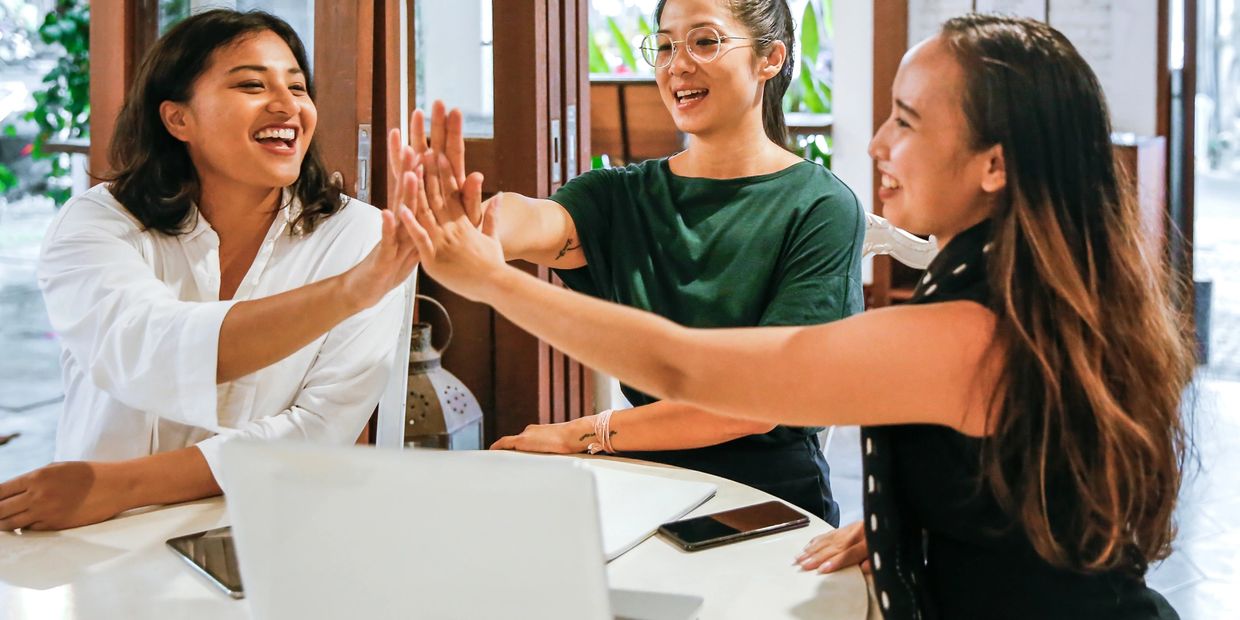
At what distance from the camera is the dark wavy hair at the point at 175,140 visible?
2.10 metres

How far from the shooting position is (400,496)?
0.92 meters

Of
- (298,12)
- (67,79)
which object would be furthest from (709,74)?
(67,79)

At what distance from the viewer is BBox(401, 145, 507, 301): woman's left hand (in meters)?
1.39

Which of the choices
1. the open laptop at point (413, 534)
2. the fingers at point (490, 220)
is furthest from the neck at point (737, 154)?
the open laptop at point (413, 534)

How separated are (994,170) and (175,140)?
1527mm

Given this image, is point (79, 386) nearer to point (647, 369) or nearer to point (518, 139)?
point (647, 369)

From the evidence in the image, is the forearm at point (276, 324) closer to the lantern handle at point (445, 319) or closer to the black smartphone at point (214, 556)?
the black smartphone at point (214, 556)

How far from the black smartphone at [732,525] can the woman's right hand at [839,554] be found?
0.10 m

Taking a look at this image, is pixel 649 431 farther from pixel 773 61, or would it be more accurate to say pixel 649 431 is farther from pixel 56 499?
pixel 56 499

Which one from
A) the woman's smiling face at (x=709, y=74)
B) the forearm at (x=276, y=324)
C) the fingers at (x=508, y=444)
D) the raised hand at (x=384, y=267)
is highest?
the woman's smiling face at (x=709, y=74)

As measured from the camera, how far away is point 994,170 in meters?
1.27

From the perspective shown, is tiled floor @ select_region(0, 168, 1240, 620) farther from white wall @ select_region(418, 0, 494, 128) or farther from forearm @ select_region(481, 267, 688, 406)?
white wall @ select_region(418, 0, 494, 128)

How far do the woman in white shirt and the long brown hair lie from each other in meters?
0.76

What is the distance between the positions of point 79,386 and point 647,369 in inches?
46.1
